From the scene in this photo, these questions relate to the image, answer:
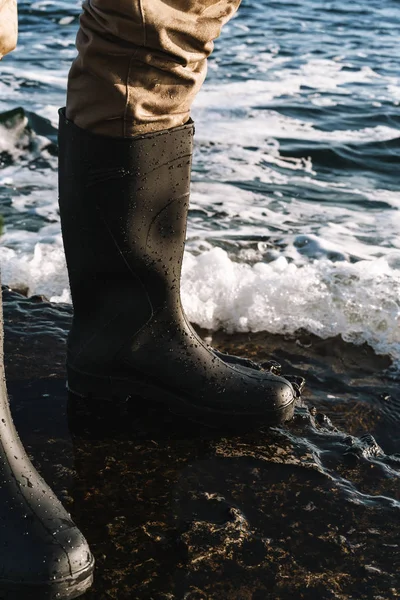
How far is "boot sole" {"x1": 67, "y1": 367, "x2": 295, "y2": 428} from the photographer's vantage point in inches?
83.4

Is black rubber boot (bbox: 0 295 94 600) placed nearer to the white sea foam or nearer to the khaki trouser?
the khaki trouser

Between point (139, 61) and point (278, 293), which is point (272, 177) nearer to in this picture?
point (278, 293)

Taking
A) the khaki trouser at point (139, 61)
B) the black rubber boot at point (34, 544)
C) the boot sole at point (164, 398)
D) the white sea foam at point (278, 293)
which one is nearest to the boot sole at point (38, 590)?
the black rubber boot at point (34, 544)

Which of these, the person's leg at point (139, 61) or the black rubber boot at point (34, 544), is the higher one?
the person's leg at point (139, 61)

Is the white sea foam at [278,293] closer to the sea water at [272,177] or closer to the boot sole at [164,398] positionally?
the sea water at [272,177]

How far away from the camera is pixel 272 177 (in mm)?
5887

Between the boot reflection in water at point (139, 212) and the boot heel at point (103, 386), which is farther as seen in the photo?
the boot heel at point (103, 386)

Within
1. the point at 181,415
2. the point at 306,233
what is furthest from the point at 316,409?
the point at 306,233

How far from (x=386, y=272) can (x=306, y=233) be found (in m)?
0.87

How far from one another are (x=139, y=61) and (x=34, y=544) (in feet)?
3.33

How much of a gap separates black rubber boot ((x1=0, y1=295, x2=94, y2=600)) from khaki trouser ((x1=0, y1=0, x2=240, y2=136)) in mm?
723

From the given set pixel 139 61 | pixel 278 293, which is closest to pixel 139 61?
pixel 139 61

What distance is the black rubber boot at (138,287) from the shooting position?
1.90 meters

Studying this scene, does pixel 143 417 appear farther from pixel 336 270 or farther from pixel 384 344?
pixel 336 270
